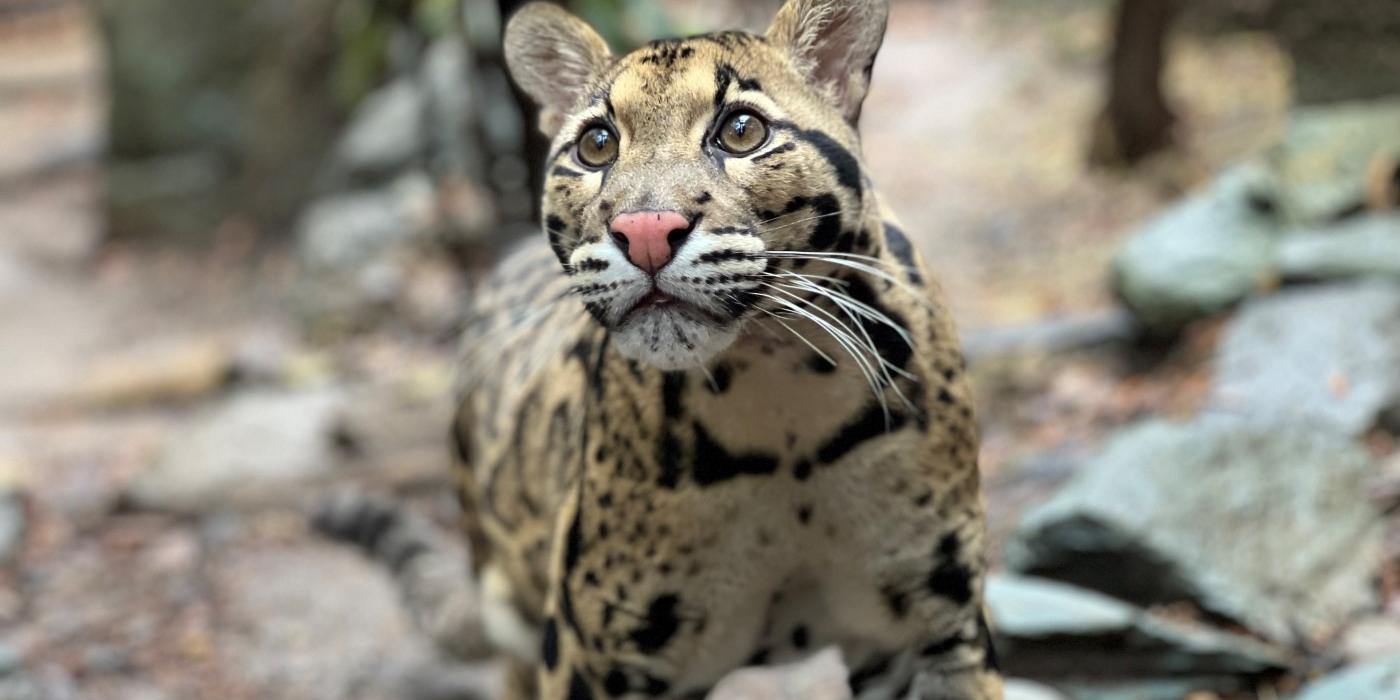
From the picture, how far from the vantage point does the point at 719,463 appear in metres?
3.14

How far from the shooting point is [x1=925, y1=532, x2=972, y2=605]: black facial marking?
3.25m

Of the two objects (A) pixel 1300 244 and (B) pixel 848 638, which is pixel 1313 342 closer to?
(A) pixel 1300 244

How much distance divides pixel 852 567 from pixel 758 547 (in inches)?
8.5

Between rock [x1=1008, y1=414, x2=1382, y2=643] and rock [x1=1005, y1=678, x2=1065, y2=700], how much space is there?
607 mm

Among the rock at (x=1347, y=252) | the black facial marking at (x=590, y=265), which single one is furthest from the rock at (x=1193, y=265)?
the black facial marking at (x=590, y=265)

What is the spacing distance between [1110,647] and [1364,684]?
32.5 inches

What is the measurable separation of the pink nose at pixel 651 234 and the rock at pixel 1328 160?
5.76m

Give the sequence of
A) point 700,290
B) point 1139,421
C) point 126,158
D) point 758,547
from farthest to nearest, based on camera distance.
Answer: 1. point 126,158
2. point 1139,421
3. point 758,547
4. point 700,290

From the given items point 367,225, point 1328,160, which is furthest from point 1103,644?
point 367,225

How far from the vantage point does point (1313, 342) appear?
6434 mm

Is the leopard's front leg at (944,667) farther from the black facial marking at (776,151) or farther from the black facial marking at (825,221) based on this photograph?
the black facial marking at (776,151)

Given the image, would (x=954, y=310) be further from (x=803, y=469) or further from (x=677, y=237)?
(x=677, y=237)

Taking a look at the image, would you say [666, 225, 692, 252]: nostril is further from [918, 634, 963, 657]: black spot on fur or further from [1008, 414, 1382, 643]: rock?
[1008, 414, 1382, 643]: rock

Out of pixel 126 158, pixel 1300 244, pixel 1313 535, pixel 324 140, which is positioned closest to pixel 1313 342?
pixel 1300 244
